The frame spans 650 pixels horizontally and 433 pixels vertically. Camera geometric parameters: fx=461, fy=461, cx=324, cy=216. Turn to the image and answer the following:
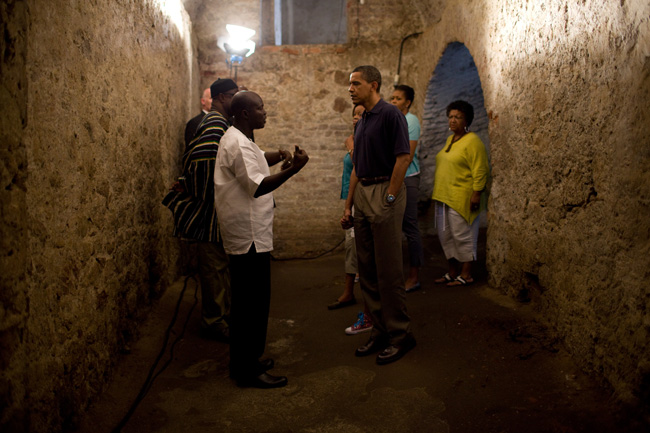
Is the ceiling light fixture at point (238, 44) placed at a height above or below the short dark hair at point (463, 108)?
above

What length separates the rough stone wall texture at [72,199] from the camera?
5.00 ft

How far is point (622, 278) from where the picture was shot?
1986 millimetres

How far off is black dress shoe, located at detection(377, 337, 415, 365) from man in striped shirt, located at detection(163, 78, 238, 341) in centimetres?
107

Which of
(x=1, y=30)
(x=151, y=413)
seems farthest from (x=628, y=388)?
(x=1, y=30)

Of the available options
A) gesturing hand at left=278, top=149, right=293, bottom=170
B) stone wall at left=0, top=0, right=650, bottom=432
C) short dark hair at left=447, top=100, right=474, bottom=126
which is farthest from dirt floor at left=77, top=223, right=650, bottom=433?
short dark hair at left=447, top=100, right=474, bottom=126

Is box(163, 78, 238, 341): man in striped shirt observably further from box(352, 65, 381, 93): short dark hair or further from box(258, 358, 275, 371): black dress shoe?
box(352, 65, 381, 93): short dark hair

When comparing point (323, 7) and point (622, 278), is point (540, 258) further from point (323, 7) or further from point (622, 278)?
point (323, 7)

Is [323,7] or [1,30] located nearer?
[1,30]

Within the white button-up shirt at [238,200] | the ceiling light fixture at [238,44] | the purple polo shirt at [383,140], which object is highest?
the ceiling light fixture at [238,44]

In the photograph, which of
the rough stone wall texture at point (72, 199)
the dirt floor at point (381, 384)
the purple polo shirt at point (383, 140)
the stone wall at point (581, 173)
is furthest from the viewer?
the purple polo shirt at point (383, 140)

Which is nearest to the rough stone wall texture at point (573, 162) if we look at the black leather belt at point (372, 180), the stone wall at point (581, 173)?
the stone wall at point (581, 173)

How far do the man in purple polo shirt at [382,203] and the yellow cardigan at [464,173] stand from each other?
138 centimetres

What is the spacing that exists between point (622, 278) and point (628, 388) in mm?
449

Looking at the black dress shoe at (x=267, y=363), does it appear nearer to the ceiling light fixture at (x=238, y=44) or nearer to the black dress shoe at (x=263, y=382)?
the black dress shoe at (x=263, y=382)
